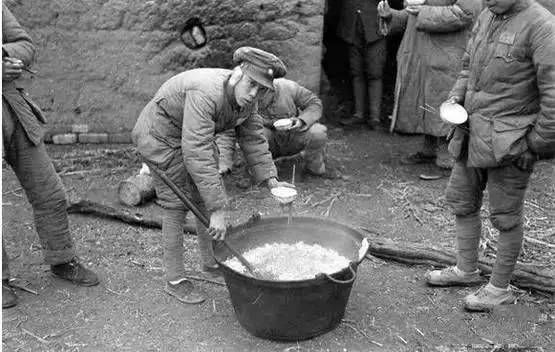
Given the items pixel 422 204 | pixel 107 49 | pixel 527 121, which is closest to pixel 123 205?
pixel 107 49

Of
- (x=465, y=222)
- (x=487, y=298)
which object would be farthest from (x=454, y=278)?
(x=465, y=222)

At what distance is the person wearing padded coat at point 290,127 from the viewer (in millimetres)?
6164

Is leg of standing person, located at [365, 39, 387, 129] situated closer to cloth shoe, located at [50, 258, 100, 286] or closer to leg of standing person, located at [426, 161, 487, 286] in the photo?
leg of standing person, located at [426, 161, 487, 286]

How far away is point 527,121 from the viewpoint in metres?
4.06

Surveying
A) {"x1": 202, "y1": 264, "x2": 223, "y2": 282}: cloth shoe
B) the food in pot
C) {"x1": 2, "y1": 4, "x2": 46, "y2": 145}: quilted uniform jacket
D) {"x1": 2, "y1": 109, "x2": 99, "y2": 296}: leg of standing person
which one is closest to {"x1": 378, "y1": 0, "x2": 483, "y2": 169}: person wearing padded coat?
the food in pot

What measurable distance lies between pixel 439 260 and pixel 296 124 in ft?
5.97

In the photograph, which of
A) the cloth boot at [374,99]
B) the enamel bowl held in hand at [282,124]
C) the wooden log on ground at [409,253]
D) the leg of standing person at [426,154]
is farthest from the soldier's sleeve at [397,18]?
the wooden log on ground at [409,253]

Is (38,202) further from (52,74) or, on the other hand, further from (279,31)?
(279,31)

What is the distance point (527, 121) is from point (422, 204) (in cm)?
221

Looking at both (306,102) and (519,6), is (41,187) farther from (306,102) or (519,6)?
(519,6)

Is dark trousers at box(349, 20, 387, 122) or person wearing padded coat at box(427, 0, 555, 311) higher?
person wearing padded coat at box(427, 0, 555, 311)

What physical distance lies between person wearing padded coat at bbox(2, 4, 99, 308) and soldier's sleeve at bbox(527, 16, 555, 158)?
3.12m

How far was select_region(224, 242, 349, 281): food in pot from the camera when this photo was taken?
13.7 feet

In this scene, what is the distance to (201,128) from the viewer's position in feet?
12.9
